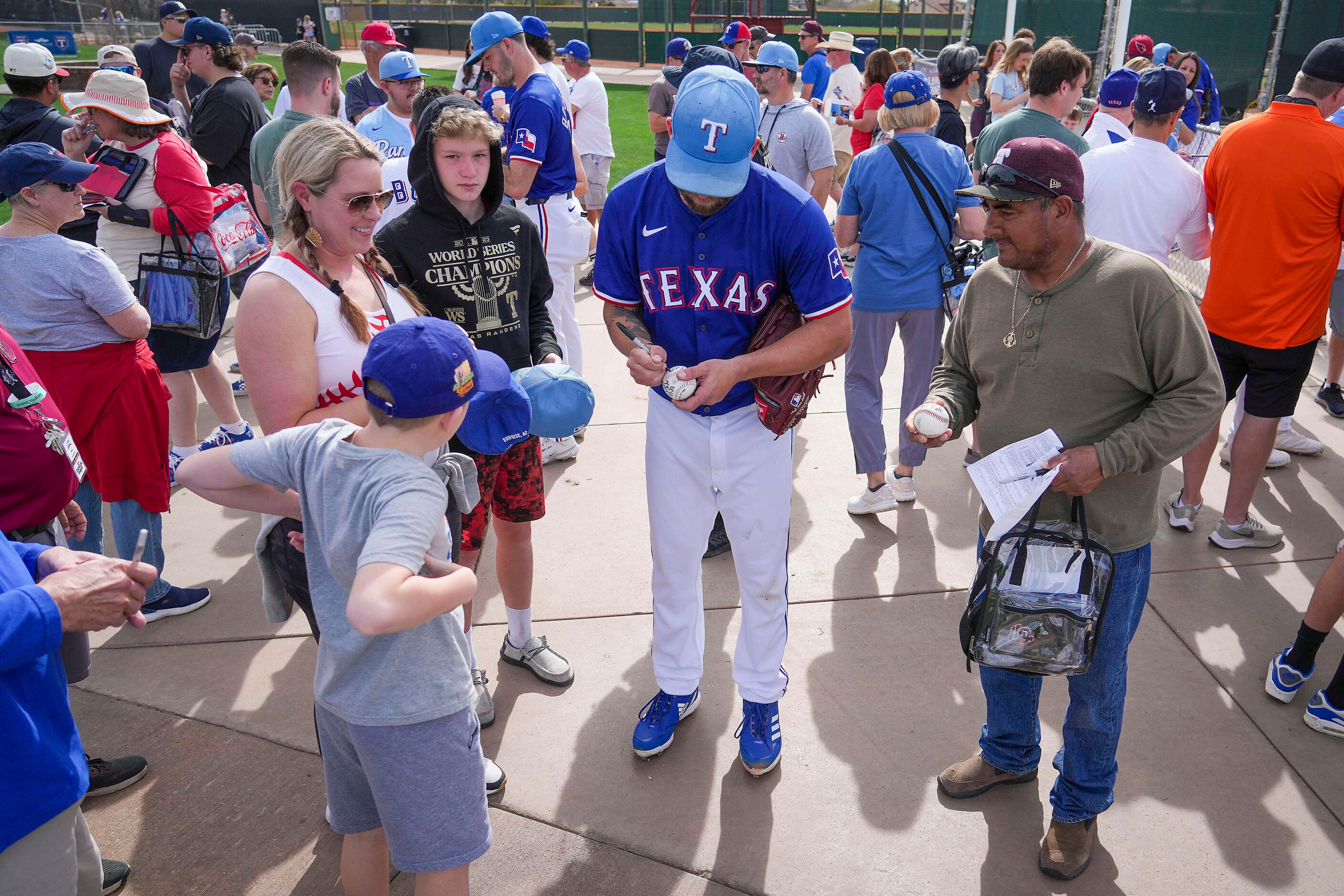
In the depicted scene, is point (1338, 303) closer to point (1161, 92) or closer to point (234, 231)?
point (1161, 92)

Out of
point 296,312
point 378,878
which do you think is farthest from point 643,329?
point 378,878

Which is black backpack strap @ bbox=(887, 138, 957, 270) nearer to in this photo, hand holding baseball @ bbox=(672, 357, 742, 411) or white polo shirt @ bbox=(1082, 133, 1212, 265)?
white polo shirt @ bbox=(1082, 133, 1212, 265)

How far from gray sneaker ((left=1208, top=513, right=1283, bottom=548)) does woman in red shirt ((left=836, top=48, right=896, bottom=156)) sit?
434cm

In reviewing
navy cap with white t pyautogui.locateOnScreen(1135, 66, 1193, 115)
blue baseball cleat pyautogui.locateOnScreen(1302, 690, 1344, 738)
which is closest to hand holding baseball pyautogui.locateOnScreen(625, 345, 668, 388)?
blue baseball cleat pyautogui.locateOnScreen(1302, 690, 1344, 738)

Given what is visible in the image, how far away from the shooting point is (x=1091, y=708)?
2701 mm

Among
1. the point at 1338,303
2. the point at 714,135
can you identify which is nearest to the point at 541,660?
the point at 714,135

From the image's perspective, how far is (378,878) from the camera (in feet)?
7.79

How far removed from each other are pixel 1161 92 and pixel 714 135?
268 centimetres

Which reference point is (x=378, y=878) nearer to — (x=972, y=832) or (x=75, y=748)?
(x=75, y=748)

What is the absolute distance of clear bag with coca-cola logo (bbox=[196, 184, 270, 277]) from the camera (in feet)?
13.9

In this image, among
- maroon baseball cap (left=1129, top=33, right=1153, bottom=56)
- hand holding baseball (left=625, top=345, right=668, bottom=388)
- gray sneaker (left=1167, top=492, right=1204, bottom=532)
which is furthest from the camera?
maroon baseball cap (left=1129, top=33, right=1153, bottom=56)

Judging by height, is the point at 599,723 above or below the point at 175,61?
below

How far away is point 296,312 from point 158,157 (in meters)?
2.75

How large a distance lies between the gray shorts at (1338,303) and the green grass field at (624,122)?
6.59 meters
